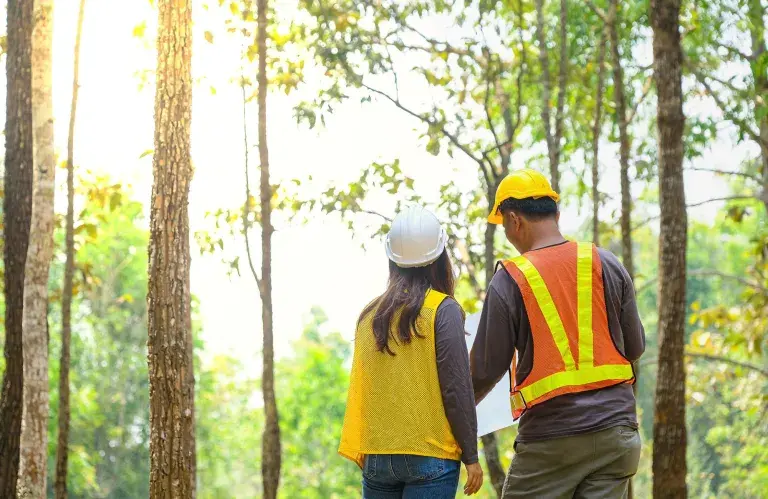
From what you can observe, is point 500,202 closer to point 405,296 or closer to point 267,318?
point 405,296

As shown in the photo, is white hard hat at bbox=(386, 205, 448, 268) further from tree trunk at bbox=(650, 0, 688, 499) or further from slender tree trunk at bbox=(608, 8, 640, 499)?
slender tree trunk at bbox=(608, 8, 640, 499)


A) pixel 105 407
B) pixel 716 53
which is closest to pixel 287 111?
pixel 716 53

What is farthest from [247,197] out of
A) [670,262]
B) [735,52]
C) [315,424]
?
[315,424]

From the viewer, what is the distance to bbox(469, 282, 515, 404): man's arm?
293 centimetres

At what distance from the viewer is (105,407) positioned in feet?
111

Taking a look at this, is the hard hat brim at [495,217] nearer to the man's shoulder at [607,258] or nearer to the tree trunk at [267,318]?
the man's shoulder at [607,258]

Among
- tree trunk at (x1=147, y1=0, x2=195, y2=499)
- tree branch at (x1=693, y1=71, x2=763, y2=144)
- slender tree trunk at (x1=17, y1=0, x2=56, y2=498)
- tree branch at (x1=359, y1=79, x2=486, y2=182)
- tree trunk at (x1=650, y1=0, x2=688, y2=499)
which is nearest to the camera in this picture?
tree trunk at (x1=147, y1=0, x2=195, y2=499)

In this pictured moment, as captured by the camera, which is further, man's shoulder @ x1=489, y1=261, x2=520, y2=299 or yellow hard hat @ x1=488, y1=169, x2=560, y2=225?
yellow hard hat @ x1=488, y1=169, x2=560, y2=225

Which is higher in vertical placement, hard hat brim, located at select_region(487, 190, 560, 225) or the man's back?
hard hat brim, located at select_region(487, 190, 560, 225)

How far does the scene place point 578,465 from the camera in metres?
2.88

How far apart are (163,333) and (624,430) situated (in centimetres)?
224

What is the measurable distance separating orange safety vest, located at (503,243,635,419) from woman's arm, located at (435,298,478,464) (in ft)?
0.47

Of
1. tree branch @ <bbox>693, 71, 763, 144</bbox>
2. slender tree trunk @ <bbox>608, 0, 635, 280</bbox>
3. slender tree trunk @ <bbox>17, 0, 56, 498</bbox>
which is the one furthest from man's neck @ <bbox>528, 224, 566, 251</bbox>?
tree branch @ <bbox>693, 71, 763, 144</bbox>

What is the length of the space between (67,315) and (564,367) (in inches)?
234
